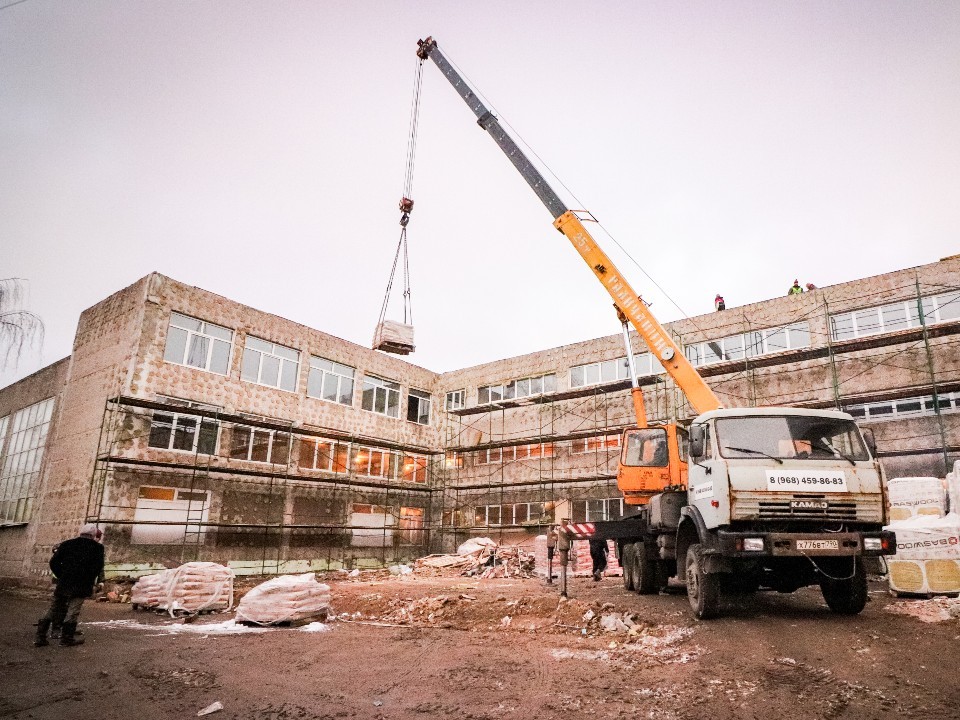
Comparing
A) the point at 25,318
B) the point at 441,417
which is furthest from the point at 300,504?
the point at 25,318

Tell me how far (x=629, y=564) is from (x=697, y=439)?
4.68m

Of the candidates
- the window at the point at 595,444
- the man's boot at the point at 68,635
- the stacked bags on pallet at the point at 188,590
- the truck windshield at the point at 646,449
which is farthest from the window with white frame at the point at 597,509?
the man's boot at the point at 68,635

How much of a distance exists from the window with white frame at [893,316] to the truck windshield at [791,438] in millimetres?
10837

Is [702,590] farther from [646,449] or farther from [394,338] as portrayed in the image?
[394,338]

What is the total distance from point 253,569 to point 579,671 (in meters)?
15.3

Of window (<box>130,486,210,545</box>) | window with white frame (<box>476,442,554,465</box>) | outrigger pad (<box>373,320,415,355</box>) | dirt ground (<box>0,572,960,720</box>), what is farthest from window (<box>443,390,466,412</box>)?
dirt ground (<box>0,572,960,720</box>)

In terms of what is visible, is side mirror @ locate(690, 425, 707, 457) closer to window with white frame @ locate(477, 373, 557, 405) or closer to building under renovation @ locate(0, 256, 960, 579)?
building under renovation @ locate(0, 256, 960, 579)

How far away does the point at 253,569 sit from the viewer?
712 inches

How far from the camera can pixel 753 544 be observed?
21.9 ft

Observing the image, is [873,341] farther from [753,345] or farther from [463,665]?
[463,665]

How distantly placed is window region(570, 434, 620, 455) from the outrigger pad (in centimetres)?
770

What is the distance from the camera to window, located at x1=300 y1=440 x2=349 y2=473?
20.7 m

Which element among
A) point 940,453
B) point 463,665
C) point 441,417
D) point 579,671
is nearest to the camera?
point 579,671

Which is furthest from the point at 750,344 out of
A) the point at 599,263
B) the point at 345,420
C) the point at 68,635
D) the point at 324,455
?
the point at 68,635
